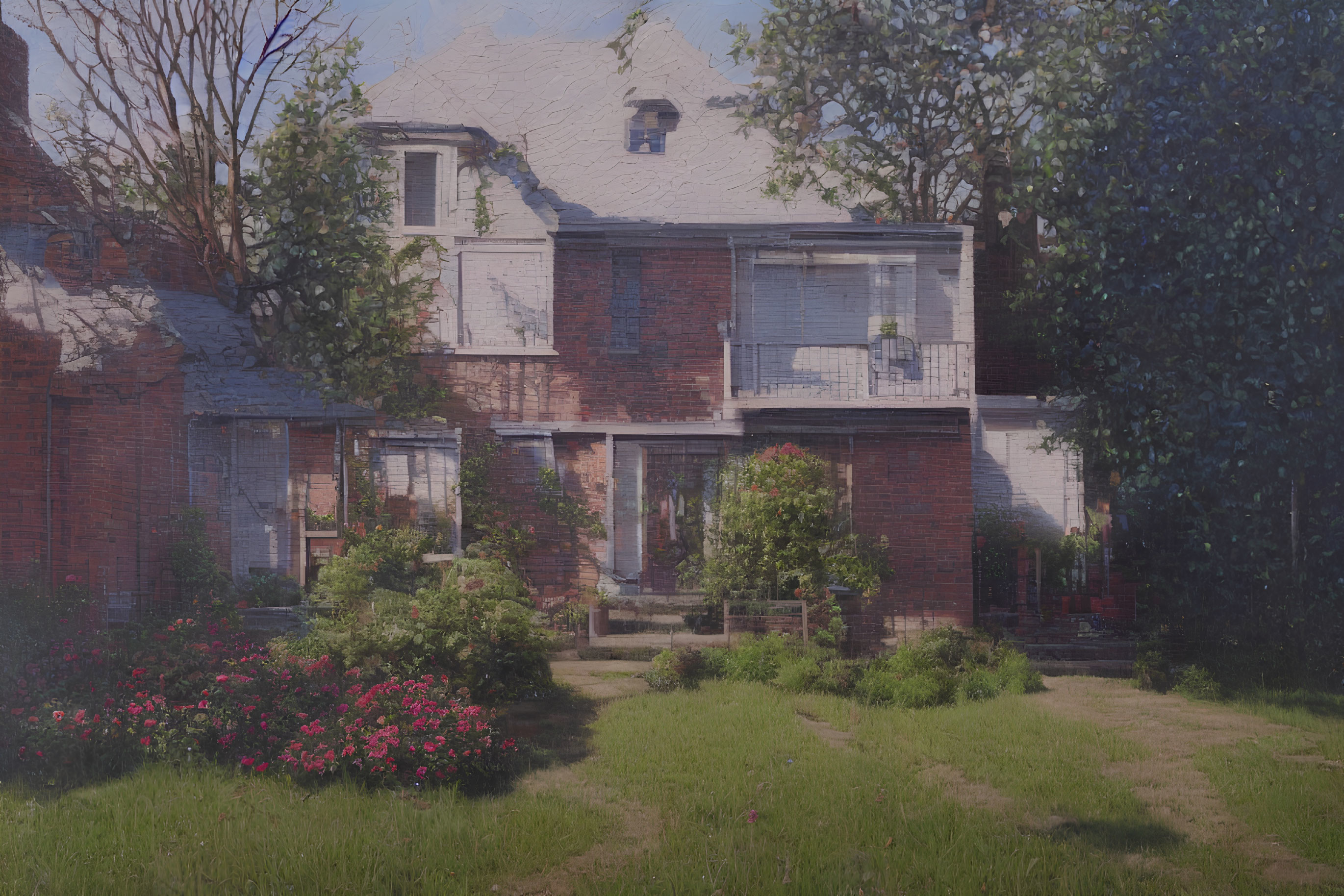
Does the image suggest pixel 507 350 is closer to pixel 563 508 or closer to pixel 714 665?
pixel 563 508

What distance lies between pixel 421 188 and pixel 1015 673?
398 centimetres

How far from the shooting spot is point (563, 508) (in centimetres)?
470

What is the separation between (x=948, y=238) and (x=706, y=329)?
4.67 feet

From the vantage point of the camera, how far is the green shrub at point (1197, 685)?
16.5 feet

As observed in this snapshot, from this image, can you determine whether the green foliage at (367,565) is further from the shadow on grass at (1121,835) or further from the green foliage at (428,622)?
the shadow on grass at (1121,835)

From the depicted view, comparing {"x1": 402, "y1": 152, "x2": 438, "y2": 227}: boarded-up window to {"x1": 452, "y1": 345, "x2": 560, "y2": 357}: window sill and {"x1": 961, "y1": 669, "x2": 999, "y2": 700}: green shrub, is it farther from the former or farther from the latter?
{"x1": 961, "y1": 669, "x2": 999, "y2": 700}: green shrub

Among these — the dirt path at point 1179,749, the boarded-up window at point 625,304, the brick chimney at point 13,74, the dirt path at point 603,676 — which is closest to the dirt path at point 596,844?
the dirt path at point 603,676

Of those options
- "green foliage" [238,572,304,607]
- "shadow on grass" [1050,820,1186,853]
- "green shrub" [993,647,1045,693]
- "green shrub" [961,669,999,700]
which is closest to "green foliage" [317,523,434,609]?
"green foliage" [238,572,304,607]

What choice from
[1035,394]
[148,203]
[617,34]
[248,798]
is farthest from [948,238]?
[248,798]

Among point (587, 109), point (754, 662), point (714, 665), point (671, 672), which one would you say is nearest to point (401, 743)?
point (671, 672)

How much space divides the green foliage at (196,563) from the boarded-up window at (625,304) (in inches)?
88.0

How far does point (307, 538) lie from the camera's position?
14.9 feet

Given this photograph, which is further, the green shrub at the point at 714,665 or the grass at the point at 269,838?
the green shrub at the point at 714,665

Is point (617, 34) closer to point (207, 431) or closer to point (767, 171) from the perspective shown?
point (767, 171)
